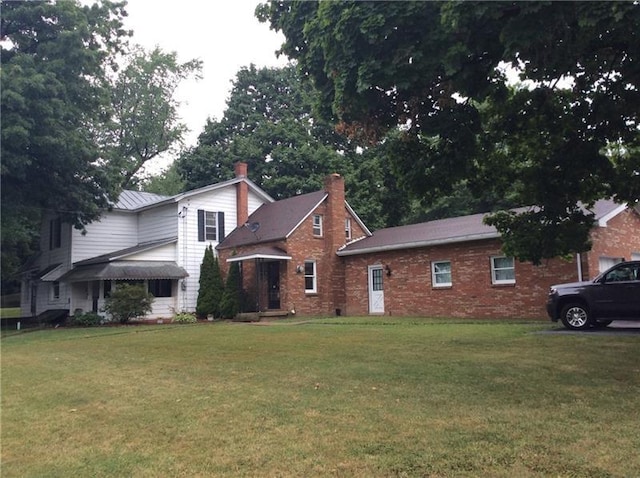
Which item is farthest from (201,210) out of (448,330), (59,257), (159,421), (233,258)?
(159,421)

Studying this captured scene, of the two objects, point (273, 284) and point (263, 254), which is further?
point (273, 284)

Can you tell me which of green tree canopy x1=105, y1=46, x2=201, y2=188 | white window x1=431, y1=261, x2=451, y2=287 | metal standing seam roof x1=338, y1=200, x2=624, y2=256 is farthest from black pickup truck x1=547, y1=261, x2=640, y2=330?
green tree canopy x1=105, y1=46, x2=201, y2=188

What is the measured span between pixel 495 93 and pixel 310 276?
57.5ft

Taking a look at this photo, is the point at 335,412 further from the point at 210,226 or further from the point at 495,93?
the point at 210,226

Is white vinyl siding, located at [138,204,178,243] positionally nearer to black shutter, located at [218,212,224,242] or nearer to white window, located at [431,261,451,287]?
black shutter, located at [218,212,224,242]

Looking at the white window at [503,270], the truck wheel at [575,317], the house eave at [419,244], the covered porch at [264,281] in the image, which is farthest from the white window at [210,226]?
the truck wheel at [575,317]

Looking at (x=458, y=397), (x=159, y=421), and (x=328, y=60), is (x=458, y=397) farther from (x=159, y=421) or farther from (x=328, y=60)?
(x=328, y=60)

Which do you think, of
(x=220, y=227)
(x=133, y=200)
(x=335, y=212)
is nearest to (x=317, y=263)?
(x=335, y=212)

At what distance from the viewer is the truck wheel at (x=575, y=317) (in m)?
13.2

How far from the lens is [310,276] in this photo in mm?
25062

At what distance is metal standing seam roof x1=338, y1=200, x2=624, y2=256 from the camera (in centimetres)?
1867

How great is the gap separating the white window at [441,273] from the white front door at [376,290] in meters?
2.98

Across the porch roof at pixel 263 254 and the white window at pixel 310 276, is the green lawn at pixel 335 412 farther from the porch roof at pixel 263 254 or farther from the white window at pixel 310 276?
the white window at pixel 310 276

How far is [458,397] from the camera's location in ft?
20.7
